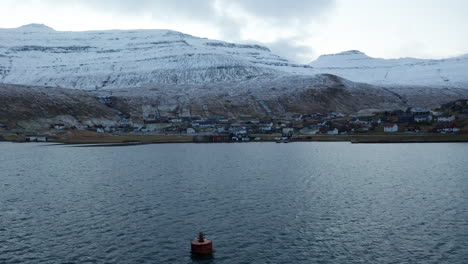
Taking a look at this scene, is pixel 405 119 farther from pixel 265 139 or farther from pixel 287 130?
pixel 265 139

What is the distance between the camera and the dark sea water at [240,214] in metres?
33.4

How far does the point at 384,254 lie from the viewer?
3278 cm

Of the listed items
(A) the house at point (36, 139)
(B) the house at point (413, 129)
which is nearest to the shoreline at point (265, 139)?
(A) the house at point (36, 139)

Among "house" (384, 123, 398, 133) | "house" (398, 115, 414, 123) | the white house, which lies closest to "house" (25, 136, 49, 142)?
the white house

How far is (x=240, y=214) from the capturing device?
45.3 meters

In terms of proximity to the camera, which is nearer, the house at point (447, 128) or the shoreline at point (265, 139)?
the shoreline at point (265, 139)

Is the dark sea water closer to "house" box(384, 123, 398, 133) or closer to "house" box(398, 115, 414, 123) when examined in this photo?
"house" box(384, 123, 398, 133)

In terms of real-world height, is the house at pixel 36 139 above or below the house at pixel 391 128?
below

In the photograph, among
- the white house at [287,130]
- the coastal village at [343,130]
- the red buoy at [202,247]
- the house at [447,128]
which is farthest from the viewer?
the white house at [287,130]

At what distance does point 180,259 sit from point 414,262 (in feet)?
59.8

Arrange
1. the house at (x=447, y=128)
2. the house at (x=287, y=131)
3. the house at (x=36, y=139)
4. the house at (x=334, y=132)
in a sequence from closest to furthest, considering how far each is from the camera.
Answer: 1. the house at (x=447, y=128)
2. the house at (x=334, y=132)
3. the house at (x=36, y=139)
4. the house at (x=287, y=131)

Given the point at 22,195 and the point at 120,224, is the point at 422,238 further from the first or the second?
the point at 22,195

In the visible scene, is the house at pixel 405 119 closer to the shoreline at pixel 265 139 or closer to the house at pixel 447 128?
the house at pixel 447 128

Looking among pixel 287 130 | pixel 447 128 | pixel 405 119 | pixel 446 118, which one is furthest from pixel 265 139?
pixel 446 118
